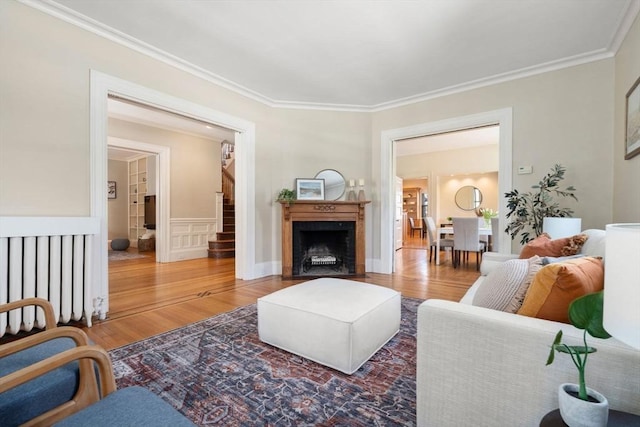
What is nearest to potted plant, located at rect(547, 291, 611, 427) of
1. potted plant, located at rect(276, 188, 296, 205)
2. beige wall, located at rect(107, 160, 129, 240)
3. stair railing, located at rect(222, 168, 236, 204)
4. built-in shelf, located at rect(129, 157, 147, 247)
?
potted plant, located at rect(276, 188, 296, 205)

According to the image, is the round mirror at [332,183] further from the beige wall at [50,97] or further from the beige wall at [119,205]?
the beige wall at [119,205]

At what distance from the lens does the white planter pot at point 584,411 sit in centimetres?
67

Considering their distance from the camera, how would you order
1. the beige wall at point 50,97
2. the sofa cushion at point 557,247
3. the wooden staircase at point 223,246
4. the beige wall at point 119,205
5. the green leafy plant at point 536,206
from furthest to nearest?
the beige wall at point 119,205 → the wooden staircase at point 223,246 → the green leafy plant at point 536,206 → the beige wall at point 50,97 → the sofa cushion at point 557,247

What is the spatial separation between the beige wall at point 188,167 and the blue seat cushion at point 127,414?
17.4ft

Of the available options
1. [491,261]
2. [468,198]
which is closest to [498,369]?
[491,261]

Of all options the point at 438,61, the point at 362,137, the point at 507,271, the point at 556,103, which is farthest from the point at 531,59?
the point at 507,271

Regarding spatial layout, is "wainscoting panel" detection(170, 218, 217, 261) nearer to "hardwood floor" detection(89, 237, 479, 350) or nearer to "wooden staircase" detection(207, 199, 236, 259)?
"wooden staircase" detection(207, 199, 236, 259)

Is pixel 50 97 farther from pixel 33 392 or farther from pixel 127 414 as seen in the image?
pixel 127 414

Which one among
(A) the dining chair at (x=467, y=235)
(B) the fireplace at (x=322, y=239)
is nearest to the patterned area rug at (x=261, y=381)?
(B) the fireplace at (x=322, y=239)

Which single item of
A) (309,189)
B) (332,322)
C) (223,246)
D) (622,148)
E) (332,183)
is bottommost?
(223,246)

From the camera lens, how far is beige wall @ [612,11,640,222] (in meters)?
2.32

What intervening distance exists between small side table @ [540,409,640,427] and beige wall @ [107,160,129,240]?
979cm

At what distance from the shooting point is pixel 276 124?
4363mm

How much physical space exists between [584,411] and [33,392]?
1622 mm
